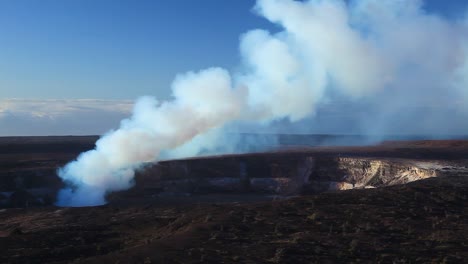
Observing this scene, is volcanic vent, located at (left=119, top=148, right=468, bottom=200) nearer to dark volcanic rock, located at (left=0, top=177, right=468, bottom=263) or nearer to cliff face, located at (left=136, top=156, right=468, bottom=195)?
cliff face, located at (left=136, top=156, right=468, bottom=195)

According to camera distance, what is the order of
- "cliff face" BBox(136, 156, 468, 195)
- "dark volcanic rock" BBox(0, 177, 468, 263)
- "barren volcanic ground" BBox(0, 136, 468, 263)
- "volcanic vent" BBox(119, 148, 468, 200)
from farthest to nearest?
"cliff face" BBox(136, 156, 468, 195)
"volcanic vent" BBox(119, 148, 468, 200)
"barren volcanic ground" BBox(0, 136, 468, 263)
"dark volcanic rock" BBox(0, 177, 468, 263)

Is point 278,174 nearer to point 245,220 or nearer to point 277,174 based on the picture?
point 277,174

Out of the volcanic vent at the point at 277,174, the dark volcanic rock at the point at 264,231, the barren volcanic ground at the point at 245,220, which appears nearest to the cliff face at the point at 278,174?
the volcanic vent at the point at 277,174

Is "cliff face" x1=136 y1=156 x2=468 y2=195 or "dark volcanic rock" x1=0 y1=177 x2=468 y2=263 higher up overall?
"cliff face" x1=136 y1=156 x2=468 y2=195

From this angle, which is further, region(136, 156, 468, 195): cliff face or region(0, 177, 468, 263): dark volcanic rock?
region(136, 156, 468, 195): cliff face

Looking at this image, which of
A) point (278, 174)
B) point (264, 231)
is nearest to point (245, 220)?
point (264, 231)

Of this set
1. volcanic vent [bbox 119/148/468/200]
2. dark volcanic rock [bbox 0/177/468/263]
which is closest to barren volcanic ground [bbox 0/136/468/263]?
dark volcanic rock [bbox 0/177/468/263]
